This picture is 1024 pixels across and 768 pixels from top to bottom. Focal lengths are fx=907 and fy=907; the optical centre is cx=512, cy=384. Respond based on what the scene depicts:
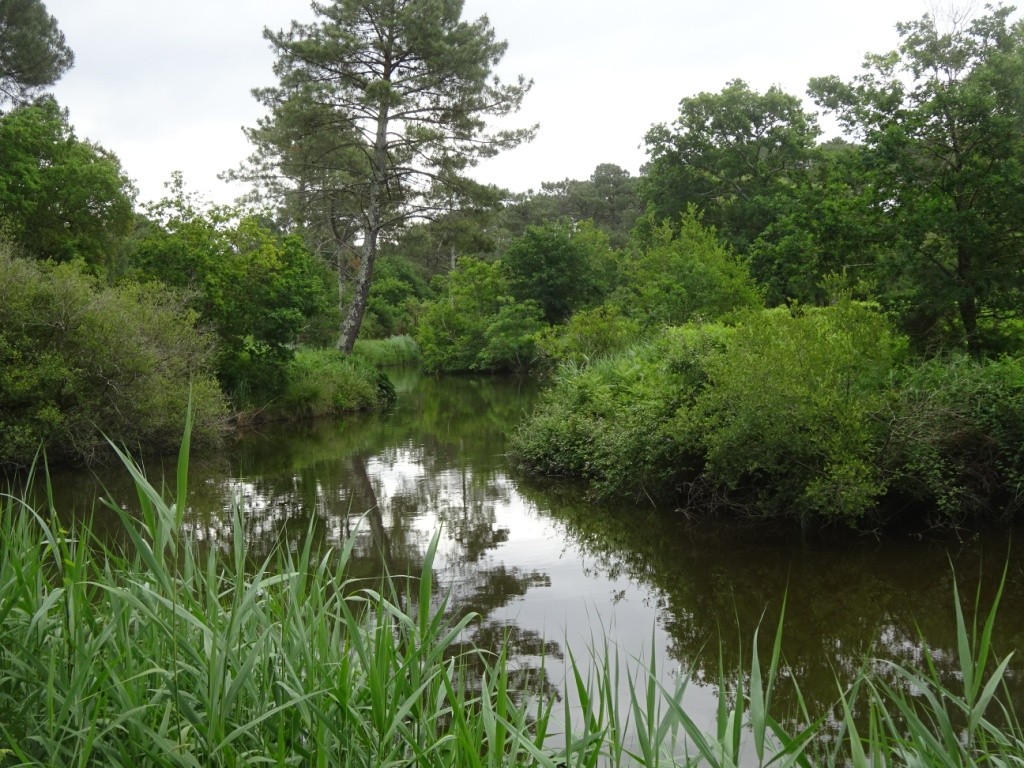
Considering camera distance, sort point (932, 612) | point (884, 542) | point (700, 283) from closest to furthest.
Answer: point (932, 612), point (884, 542), point (700, 283)

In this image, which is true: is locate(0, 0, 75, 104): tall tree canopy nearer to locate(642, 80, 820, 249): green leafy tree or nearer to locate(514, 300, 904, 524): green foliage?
locate(642, 80, 820, 249): green leafy tree

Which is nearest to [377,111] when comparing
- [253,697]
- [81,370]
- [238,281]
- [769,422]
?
[238,281]

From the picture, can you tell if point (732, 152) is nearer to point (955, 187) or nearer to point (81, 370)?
point (955, 187)

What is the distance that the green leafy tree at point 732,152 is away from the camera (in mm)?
32906

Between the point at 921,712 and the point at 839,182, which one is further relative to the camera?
the point at 839,182

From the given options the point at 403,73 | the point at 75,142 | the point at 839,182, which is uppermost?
the point at 403,73

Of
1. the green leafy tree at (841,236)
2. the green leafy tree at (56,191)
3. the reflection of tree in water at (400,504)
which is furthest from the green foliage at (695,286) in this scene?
the green leafy tree at (56,191)

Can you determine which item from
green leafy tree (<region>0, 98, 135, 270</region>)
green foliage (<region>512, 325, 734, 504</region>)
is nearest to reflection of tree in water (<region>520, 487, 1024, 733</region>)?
green foliage (<region>512, 325, 734, 504</region>)

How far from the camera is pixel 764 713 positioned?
2.47 meters

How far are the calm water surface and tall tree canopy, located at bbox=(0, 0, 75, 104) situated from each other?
75.1 ft

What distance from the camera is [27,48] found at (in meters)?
30.7

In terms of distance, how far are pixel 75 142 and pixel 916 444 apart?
2365cm

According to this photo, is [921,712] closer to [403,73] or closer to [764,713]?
[764,713]

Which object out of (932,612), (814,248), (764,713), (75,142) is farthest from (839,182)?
(75,142)
